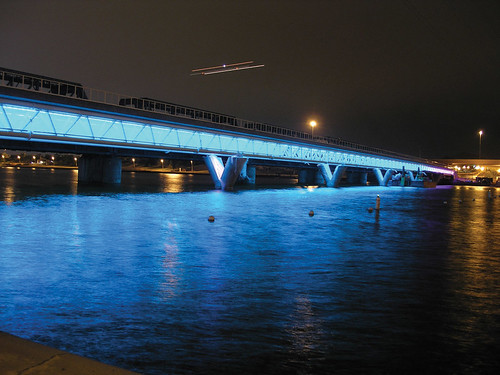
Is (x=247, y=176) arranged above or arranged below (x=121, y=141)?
below

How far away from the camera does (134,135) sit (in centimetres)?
4925

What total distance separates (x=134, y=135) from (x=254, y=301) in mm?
43387

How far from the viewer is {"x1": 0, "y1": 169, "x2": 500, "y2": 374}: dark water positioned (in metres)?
6.29

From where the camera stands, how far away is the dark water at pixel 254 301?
6293 mm

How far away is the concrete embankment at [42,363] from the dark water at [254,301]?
1465mm

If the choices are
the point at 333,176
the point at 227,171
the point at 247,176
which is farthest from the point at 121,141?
the point at 333,176

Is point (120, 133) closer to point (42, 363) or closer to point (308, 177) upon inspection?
point (42, 363)

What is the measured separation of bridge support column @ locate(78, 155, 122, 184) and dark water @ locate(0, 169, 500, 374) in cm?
5082

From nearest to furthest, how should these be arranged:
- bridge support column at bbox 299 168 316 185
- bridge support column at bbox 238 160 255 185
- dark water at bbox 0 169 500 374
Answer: dark water at bbox 0 169 500 374, bridge support column at bbox 238 160 255 185, bridge support column at bbox 299 168 316 185

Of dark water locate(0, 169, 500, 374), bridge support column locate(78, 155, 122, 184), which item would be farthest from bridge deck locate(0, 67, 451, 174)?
dark water locate(0, 169, 500, 374)

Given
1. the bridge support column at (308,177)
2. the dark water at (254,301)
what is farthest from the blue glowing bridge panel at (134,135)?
the bridge support column at (308,177)

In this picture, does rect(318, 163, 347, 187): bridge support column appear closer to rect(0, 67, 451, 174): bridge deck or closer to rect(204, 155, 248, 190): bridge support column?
rect(0, 67, 451, 174): bridge deck

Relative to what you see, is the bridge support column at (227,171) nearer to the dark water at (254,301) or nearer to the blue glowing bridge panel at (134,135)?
the blue glowing bridge panel at (134,135)

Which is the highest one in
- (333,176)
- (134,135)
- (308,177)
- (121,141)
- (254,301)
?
(134,135)
